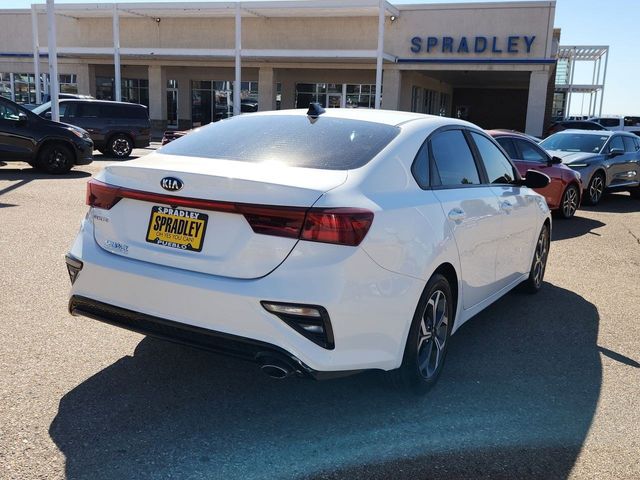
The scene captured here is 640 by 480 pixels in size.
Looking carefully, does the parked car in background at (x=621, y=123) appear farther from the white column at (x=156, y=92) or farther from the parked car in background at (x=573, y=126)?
the white column at (x=156, y=92)

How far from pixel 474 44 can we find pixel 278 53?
31.1 feet

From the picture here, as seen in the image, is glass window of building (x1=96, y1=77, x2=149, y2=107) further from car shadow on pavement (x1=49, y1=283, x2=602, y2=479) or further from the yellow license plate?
the yellow license plate

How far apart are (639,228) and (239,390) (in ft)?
31.6

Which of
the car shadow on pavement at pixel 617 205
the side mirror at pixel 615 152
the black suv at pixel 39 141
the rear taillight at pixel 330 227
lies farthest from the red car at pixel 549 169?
the black suv at pixel 39 141

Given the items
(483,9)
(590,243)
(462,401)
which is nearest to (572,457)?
(462,401)

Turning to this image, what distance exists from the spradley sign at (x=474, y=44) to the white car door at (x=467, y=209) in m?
27.9

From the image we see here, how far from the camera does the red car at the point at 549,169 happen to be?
1095 centimetres

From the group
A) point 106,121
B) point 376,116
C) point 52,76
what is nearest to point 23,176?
point 52,76

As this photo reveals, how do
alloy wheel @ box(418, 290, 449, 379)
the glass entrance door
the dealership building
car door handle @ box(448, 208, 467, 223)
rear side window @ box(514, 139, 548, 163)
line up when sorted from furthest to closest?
the glass entrance door, the dealership building, rear side window @ box(514, 139, 548, 163), car door handle @ box(448, 208, 467, 223), alloy wheel @ box(418, 290, 449, 379)

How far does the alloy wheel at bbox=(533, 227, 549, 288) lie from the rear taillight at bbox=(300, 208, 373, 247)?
11.8ft

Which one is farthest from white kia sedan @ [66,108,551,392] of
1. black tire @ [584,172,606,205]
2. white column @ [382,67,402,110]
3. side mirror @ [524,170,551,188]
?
white column @ [382,67,402,110]

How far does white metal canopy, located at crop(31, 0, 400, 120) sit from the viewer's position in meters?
29.5

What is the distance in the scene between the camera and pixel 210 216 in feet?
10.6

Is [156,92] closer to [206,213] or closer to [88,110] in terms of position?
[88,110]
